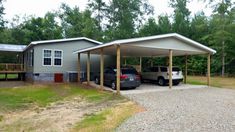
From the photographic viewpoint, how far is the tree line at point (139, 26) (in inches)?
1166

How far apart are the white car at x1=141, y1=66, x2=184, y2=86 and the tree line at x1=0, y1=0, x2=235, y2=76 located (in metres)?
12.6

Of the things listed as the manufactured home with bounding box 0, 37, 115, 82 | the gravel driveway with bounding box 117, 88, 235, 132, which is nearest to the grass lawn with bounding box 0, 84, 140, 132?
the gravel driveway with bounding box 117, 88, 235, 132

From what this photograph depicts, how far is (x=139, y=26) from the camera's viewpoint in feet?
145

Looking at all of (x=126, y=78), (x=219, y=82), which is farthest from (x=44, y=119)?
(x=219, y=82)

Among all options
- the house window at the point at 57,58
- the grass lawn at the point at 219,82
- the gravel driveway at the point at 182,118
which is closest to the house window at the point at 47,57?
the house window at the point at 57,58

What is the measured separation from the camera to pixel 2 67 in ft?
81.8

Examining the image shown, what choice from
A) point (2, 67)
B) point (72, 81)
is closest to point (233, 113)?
point (72, 81)

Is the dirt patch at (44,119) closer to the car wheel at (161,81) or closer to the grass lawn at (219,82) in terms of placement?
the car wheel at (161,81)

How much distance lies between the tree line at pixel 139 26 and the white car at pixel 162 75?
12.6m

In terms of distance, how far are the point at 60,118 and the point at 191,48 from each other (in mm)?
12410

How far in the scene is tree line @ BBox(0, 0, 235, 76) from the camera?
29625 mm

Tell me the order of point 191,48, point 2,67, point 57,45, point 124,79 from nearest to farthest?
point 124,79 < point 191,48 < point 57,45 < point 2,67

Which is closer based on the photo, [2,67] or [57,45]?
[57,45]

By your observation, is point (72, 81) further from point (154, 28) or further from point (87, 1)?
point (87, 1)
